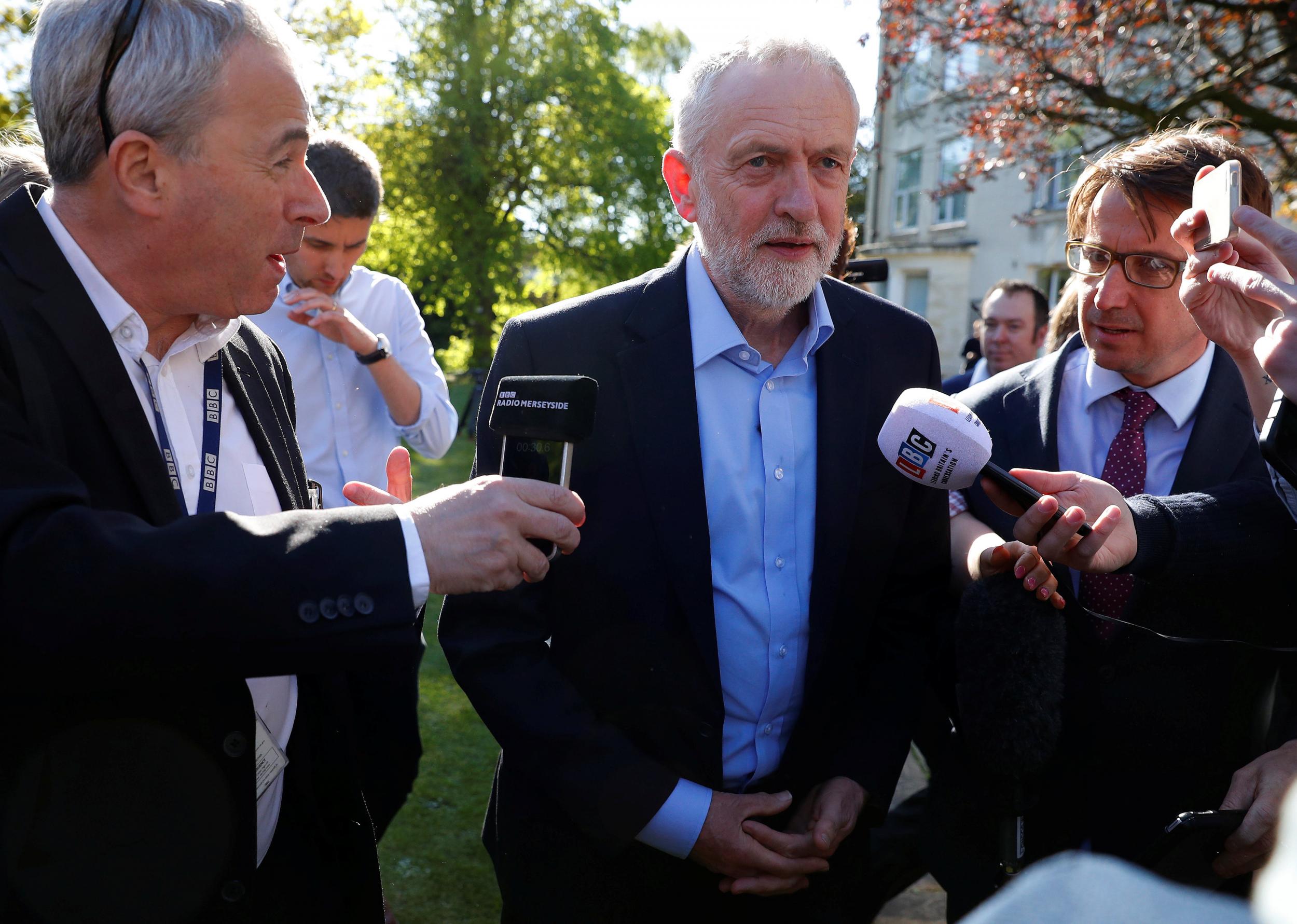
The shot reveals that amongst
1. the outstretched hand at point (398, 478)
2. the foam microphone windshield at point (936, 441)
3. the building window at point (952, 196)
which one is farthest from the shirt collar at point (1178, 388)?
the building window at point (952, 196)

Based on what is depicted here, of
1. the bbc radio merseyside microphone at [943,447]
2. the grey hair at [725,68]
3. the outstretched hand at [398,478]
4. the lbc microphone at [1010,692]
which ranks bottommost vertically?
the lbc microphone at [1010,692]

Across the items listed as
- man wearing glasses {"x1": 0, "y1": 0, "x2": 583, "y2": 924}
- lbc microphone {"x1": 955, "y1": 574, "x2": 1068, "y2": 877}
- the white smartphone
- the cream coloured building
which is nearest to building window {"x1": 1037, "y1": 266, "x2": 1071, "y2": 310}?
the cream coloured building

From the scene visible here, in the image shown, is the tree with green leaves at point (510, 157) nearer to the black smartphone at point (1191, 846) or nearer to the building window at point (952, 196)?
the building window at point (952, 196)

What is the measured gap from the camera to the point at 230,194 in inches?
69.8

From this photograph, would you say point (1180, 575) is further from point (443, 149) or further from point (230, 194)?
point (443, 149)

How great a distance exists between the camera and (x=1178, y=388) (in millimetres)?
2459

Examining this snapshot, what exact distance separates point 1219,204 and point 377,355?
2.70m

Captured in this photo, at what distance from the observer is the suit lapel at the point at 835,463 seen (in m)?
2.27

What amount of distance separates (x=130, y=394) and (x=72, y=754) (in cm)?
59

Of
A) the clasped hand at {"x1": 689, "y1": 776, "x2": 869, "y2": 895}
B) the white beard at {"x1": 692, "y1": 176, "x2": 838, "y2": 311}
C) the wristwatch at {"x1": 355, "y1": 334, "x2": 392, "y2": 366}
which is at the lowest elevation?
the clasped hand at {"x1": 689, "y1": 776, "x2": 869, "y2": 895}

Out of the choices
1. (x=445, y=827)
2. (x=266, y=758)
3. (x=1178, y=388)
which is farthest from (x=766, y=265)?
(x=445, y=827)

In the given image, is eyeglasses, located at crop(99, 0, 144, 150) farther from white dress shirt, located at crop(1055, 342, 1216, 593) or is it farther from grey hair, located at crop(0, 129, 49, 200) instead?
white dress shirt, located at crop(1055, 342, 1216, 593)

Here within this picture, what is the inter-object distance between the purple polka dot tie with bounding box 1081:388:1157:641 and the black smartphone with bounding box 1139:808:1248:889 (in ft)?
1.60

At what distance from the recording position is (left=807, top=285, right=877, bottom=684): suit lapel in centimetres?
227
